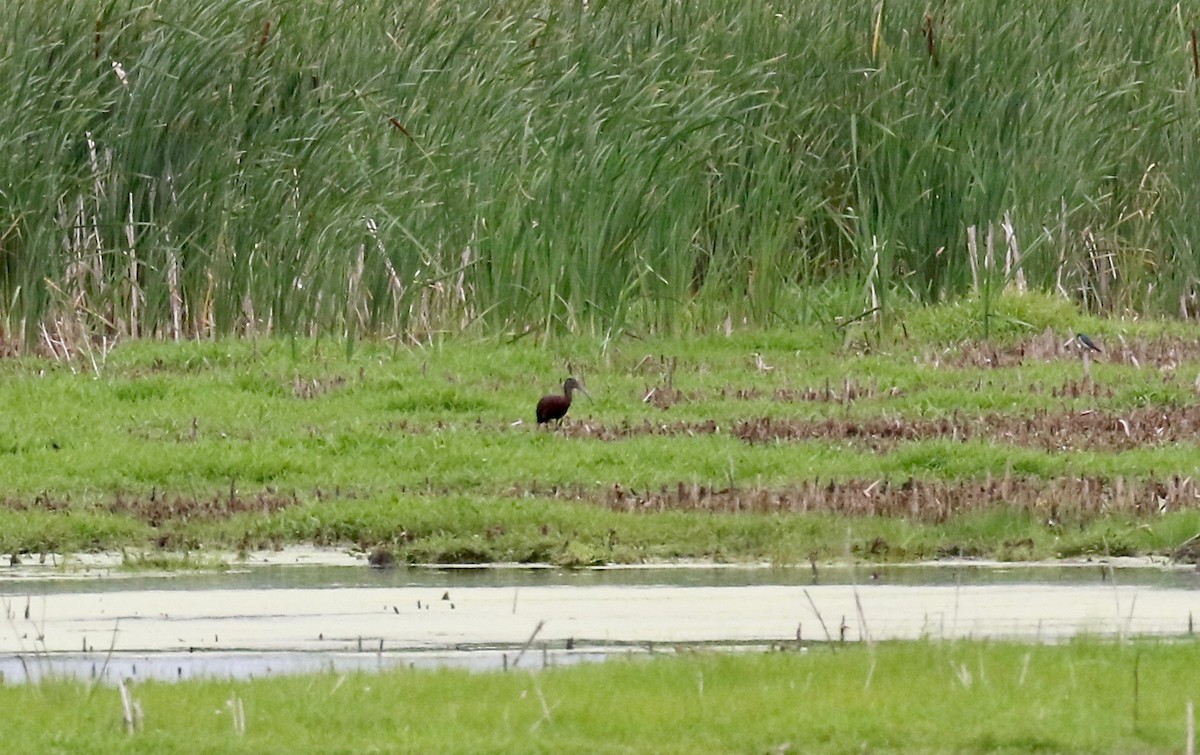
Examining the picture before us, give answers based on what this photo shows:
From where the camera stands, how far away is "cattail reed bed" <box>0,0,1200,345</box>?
15.0 m

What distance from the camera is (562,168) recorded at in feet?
49.7

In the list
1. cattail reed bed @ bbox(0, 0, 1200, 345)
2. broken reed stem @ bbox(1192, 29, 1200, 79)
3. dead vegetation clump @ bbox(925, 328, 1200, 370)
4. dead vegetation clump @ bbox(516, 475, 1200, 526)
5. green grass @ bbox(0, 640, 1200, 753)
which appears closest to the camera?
green grass @ bbox(0, 640, 1200, 753)

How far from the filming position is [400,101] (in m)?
15.9

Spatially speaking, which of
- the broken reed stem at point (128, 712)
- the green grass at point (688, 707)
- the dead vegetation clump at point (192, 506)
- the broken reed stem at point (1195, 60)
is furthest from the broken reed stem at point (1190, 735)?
the broken reed stem at point (1195, 60)

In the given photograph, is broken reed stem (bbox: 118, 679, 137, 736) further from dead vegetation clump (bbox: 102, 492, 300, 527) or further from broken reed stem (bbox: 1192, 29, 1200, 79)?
broken reed stem (bbox: 1192, 29, 1200, 79)

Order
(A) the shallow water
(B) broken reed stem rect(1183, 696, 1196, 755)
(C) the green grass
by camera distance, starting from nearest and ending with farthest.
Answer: (B) broken reed stem rect(1183, 696, 1196, 755)
(C) the green grass
(A) the shallow water

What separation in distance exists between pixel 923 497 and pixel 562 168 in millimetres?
5110

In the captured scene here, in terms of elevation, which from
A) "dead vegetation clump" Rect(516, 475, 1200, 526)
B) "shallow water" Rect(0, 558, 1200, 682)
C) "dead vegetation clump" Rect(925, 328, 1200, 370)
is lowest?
"dead vegetation clump" Rect(925, 328, 1200, 370)

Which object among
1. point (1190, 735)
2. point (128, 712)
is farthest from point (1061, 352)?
point (128, 712)

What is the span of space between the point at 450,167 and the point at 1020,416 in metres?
4.41

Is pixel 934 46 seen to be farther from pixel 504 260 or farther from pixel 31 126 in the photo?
pixel 31 126

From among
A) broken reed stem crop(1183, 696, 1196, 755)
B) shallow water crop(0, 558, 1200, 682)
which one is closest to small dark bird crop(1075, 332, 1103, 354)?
shallow water crop(0, 558, 1200, 682)

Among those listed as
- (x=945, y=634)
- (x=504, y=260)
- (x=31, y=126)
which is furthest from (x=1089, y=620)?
(x=31, y=126)

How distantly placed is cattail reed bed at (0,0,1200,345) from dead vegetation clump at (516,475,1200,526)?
4.02 meters
